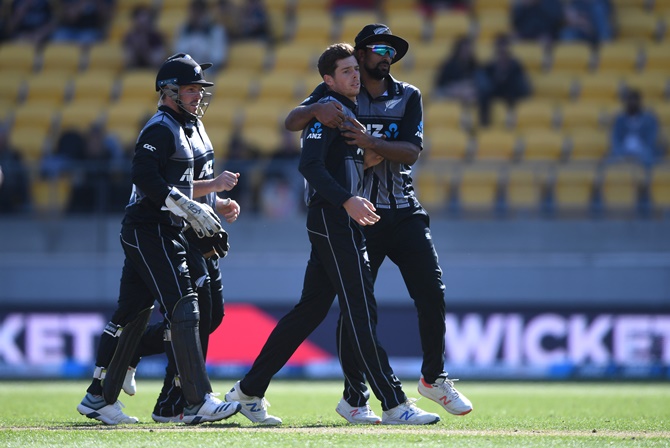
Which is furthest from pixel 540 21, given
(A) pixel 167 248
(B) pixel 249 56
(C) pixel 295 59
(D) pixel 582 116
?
(A) pixel 167 248

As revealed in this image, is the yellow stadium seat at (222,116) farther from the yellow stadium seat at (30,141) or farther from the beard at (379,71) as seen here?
the beard at (379,71)

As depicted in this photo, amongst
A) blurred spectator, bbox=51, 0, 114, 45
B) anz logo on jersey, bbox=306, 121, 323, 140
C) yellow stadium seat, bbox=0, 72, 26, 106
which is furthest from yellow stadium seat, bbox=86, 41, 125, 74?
anz logo on jersey, bbox=306, 121, 323, 140

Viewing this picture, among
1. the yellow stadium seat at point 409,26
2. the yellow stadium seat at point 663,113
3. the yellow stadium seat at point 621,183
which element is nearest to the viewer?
the yellow stadium seat at point 621,183

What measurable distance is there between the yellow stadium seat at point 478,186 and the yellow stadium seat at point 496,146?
171 cm

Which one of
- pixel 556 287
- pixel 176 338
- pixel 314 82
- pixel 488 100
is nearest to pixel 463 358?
pixel 556 287

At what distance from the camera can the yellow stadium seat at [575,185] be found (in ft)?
40.8

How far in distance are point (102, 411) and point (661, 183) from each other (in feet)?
24.7

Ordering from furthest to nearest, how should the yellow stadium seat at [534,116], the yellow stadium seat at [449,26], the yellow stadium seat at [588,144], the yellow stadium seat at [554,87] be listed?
1. the yellow stadium seat at [449,26]
2. the yellow stadium seat at [554,87]
3. the yellow stadium seat at [534,116]
4. the yellow stadium seat at [588,144]

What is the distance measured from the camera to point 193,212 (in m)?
6.46

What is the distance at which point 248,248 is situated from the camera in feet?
44.7

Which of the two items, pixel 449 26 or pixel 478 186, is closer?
pixel 478 186

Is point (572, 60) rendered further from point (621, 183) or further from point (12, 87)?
point (12, 87)

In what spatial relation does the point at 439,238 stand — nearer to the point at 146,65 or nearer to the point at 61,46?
the point at 146,65

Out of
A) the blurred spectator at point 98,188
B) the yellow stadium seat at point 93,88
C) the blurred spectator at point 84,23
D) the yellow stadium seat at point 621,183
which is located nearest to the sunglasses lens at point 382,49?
the yellow stadium seat at point 621,183
